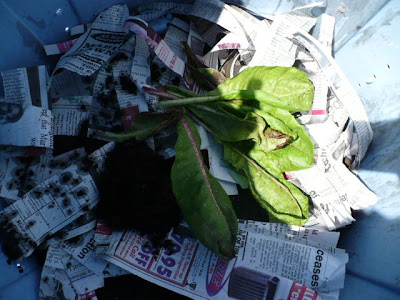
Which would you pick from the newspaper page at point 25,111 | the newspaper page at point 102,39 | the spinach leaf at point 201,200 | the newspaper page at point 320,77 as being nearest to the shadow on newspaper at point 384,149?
the newspaper page at point 320,77

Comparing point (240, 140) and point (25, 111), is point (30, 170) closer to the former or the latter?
point (25, 111)

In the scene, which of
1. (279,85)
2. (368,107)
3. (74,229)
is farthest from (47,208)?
(368,107)

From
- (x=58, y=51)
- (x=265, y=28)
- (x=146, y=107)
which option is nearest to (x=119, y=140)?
(x=146, y=107)

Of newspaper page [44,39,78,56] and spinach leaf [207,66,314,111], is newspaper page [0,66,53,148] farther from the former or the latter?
spinach leaf [207,66,314,111]

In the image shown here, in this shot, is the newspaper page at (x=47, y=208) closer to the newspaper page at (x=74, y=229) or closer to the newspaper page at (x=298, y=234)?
the newspaper page at (x=74, y=229)

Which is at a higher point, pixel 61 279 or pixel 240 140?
pixel 240 140
